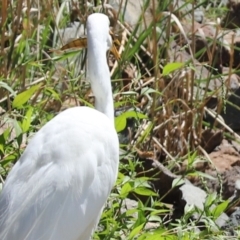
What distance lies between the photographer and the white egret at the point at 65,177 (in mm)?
2832

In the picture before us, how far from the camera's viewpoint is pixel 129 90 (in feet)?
13.9

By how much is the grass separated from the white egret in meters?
0.41

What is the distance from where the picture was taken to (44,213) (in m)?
2.84

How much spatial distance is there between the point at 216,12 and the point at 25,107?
2.69 m

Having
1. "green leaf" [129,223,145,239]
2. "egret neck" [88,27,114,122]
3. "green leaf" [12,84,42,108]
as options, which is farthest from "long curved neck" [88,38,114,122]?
"green leaf" [129,223,145,239]

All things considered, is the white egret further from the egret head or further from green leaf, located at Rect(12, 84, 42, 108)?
green leaf, located at Rect(12, 84, 42, 108)

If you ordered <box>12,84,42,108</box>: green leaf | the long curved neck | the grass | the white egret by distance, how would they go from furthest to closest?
the grass → <box>12,84,42,108</box>: green leaf → the long curved neck → the white egret

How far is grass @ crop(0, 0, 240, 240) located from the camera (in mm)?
3666

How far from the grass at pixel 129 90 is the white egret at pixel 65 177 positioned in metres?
0.41

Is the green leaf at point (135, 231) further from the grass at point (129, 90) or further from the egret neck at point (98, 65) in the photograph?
the egret neck at point (98, 65)

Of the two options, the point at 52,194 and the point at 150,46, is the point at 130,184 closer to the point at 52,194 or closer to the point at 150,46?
the point at 52,194

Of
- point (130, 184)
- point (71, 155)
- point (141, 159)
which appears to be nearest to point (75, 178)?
point (71, 155)

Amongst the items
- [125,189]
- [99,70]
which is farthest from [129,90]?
[99,70]

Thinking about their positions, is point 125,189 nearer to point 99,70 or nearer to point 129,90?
point 99,70
